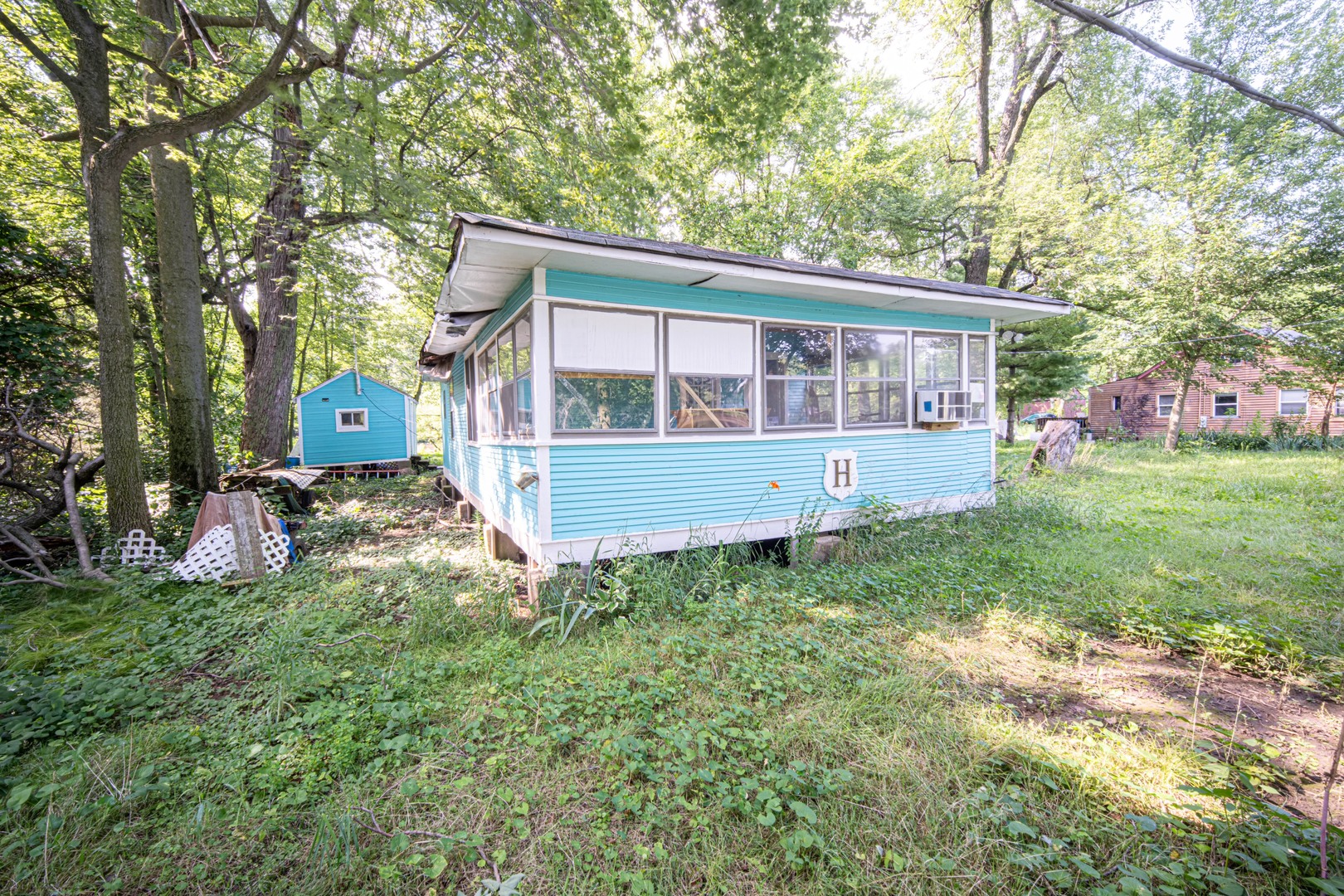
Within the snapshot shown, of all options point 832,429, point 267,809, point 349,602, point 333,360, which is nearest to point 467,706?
point 267,809

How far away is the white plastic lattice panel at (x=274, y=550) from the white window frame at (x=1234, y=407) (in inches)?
1203

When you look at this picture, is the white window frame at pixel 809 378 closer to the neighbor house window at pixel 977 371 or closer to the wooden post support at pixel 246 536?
the neighbor house window at pixel 977 371

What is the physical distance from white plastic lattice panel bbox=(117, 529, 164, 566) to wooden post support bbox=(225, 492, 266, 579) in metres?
0.93

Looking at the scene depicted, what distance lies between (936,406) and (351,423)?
49.9ft

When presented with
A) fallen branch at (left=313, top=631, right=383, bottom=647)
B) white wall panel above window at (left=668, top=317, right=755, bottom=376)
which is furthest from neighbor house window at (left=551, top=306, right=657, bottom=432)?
fallen branch at (left=313, top=631, right=383, bottom=647)

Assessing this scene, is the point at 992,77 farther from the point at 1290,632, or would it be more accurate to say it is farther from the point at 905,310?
the point at 1290,632

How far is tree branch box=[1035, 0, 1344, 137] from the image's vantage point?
206 centimetres

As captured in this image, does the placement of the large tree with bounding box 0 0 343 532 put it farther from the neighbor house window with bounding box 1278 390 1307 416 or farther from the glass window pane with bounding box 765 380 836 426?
the neighbor house window with bounding box 1278 390 1307 416

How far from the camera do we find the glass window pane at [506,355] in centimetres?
574

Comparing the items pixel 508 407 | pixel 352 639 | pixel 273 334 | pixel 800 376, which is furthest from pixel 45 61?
pixel 800 376

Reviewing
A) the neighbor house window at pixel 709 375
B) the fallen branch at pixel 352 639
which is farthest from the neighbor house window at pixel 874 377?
the fallen branch at pixel 352 639

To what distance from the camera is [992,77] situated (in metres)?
14.7

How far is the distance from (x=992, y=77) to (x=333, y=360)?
90.8 feet

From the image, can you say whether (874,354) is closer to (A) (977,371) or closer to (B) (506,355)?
(A) (977,371)
